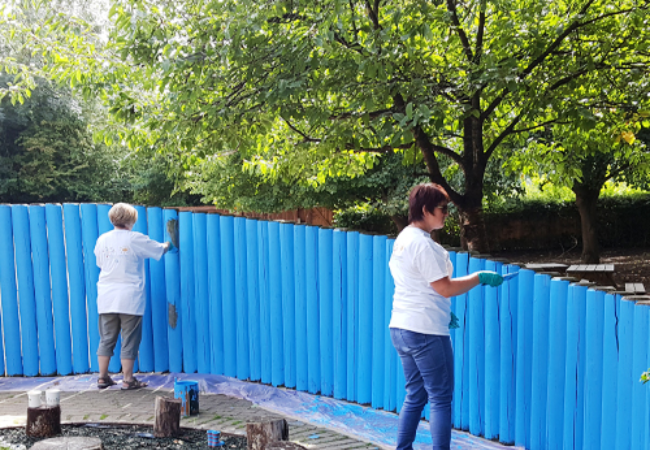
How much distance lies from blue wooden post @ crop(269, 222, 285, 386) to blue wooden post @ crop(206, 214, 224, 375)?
55 cm

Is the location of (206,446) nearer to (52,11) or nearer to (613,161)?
(52,11)

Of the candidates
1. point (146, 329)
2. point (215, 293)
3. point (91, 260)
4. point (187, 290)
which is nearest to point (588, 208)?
point (215, 293)

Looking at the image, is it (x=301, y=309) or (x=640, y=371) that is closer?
(x=640, y=371)

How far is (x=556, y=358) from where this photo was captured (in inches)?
143

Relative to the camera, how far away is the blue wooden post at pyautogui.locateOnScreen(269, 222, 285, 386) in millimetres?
5195

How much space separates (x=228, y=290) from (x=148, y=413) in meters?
1.28

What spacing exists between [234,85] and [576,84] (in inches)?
137

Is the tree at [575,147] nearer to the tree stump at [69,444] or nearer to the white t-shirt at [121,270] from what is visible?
the white t-shirt at [121,270]

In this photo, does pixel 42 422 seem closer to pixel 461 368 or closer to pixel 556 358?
pixel 461 368

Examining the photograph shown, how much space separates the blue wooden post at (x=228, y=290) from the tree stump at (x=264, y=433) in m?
1.89

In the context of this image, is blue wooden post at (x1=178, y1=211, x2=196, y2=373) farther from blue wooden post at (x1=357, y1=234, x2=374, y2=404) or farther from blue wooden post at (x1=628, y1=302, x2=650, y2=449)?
blue wooden post at (x1=628, y1=302, x2=650, y2=449)

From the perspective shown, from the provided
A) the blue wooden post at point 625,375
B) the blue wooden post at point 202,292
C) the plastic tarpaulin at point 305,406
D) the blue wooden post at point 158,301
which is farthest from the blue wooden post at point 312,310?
the blue wooden post at point 625,375

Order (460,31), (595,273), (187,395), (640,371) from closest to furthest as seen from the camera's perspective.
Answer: (640,371) → (187,395) → (460,31) → (595,273)

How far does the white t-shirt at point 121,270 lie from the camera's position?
16.8 ft
